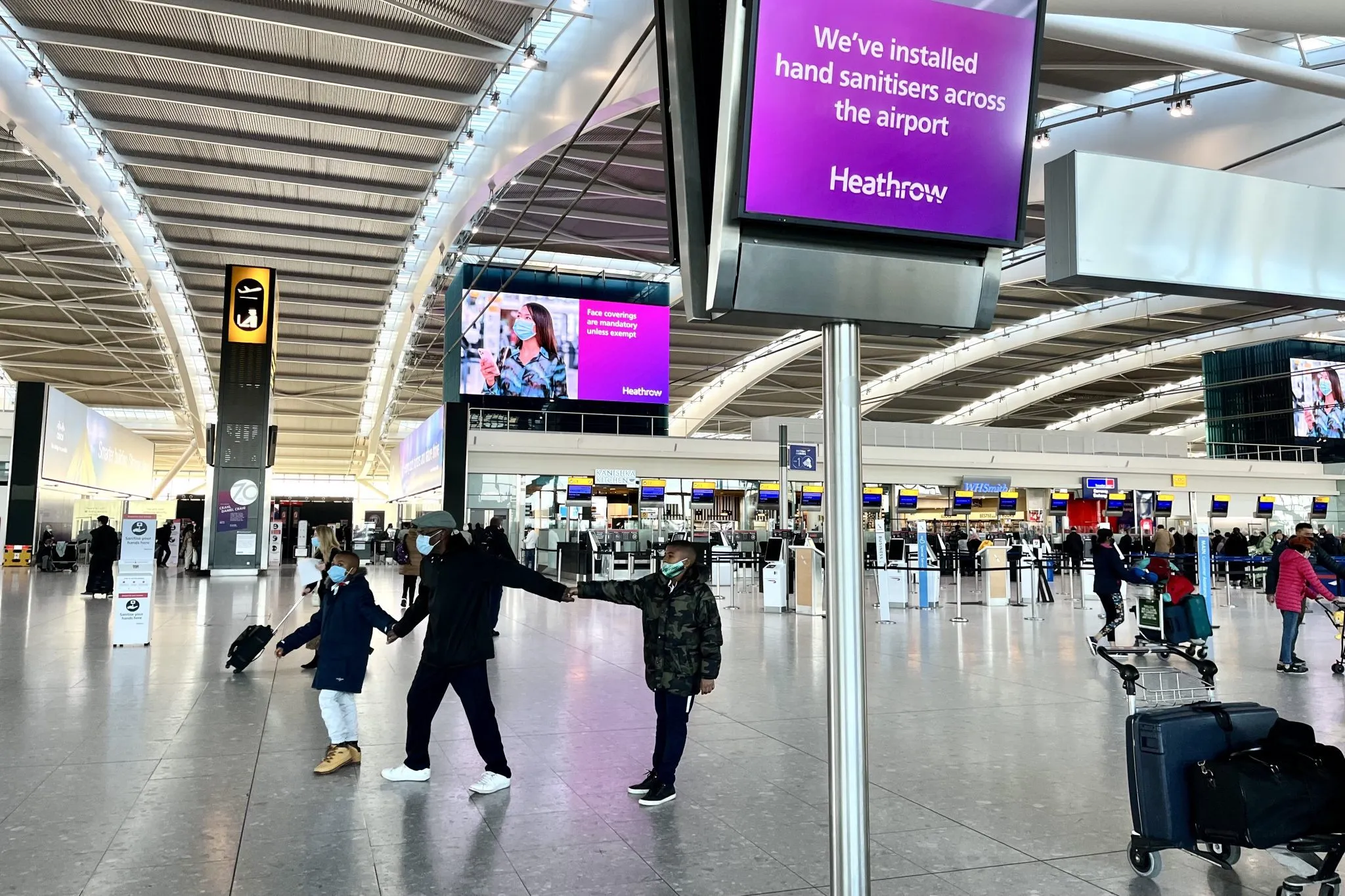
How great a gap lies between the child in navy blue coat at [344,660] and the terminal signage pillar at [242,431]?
68.9 ft

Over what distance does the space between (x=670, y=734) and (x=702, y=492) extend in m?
27.6

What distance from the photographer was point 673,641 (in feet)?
16.9

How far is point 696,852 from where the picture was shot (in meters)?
4.15

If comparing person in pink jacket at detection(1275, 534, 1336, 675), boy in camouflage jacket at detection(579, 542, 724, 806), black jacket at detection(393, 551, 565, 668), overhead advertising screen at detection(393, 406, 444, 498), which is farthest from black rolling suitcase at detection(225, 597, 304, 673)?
overhead advertising screen at detection(393, 406, 444, 498)

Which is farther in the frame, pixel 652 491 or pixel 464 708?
pixel 652 491

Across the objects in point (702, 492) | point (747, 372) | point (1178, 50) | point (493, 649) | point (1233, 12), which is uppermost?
point (747, 372)

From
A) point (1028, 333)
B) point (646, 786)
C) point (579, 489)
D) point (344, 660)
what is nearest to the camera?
point (646, 786)

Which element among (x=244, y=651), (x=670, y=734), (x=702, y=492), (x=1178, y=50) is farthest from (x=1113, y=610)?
(x=702, y=492)

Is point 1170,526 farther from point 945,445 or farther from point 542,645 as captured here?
point 542,645

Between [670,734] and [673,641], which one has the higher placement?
[673,641]

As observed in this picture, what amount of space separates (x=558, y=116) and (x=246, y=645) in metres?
11.2

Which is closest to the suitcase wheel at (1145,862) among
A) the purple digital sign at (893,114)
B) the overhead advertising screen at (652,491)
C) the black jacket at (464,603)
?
the purple digital sign at (893,114)

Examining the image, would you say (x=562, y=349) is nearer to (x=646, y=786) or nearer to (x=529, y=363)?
(x=529, y=363)

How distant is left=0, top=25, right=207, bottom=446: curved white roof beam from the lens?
742 inches
